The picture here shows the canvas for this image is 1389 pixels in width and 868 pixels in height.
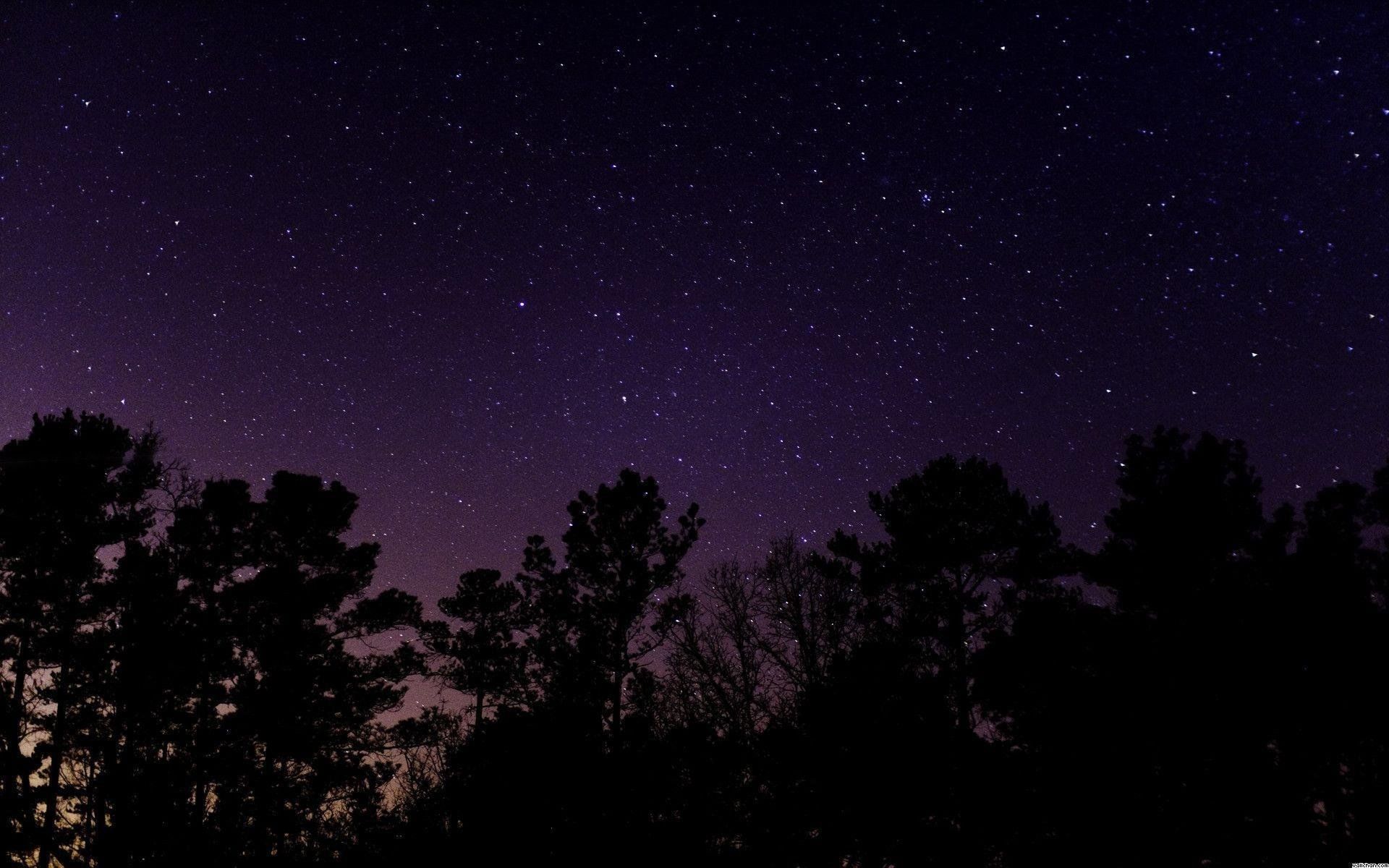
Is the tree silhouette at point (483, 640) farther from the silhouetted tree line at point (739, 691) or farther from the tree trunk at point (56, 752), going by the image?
the tree trunk at point (56, 752)

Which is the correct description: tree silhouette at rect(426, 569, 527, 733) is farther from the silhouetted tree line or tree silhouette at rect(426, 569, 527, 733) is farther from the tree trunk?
the tree trunk

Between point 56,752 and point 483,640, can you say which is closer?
point 56,752

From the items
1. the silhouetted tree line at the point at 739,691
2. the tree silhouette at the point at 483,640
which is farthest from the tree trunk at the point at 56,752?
the tree silhouette at the point at 483,640

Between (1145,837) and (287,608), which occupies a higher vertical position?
(287,608)

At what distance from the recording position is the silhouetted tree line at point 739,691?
1280 cm

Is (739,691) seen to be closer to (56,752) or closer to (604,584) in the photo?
(604,584)

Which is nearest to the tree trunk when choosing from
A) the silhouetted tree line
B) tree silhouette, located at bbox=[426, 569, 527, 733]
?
the silhouetted tree line

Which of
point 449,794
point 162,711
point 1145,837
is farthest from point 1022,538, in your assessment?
point 162,711

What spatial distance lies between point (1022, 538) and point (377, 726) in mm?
18620

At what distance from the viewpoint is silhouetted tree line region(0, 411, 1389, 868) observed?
504 inches

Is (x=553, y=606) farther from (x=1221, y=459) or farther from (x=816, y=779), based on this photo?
(x=1221, y=459)

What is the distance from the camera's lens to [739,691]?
66.5 ft

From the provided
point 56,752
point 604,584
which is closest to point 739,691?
point 604,584

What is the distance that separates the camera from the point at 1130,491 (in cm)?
1791
